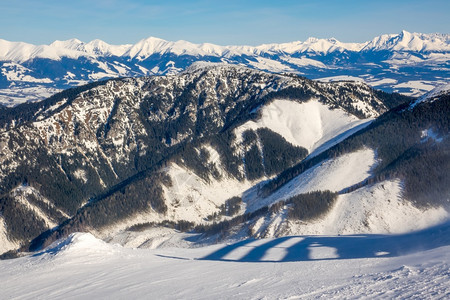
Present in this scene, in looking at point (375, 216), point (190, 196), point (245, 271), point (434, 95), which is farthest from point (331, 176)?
point (245, 271)

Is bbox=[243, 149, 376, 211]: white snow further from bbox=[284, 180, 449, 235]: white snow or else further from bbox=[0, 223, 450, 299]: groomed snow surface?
bbox=[0, 223, 450, 299]: groomed snow surface

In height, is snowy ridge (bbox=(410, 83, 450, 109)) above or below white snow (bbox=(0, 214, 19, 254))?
above

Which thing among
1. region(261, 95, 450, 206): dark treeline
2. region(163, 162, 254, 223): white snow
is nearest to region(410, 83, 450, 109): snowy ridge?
region(261, 95, 450, 206): dark treeline

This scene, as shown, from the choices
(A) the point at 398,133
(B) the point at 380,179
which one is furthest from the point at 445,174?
(A) the point at 398,133

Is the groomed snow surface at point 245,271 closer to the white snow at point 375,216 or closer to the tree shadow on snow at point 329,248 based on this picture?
the tree shadow on snow at point 329,248

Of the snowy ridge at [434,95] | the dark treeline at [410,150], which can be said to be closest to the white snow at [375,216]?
the dark treeline at [410,150]

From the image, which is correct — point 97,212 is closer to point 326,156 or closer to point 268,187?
point 268,187

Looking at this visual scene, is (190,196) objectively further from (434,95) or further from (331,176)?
(434,95)
